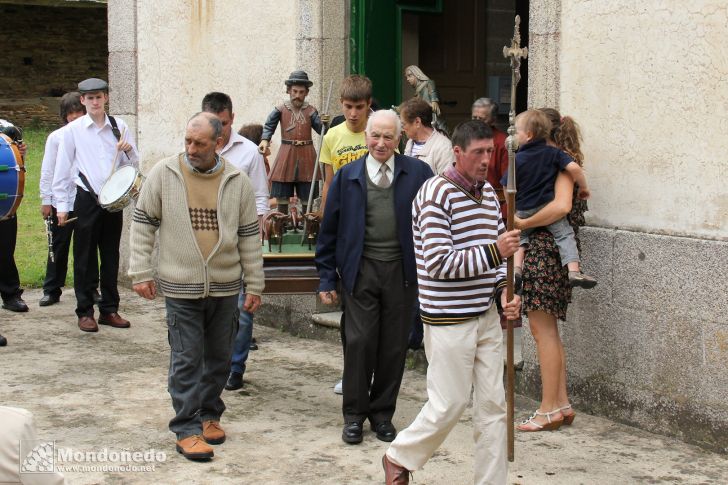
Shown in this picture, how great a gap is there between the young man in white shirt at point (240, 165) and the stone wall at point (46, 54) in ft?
63.1

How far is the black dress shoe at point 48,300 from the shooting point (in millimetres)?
10180

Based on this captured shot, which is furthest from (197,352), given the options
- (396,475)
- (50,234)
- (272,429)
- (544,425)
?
(50,234)

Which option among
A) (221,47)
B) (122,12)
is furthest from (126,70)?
(221,47)

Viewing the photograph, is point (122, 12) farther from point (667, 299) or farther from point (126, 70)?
point (667, 299)

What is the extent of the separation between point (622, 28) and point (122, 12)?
233 inches

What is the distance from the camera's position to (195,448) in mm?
5988

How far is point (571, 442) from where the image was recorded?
6316 millimetres

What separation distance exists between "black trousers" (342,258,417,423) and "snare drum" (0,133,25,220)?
3319mm

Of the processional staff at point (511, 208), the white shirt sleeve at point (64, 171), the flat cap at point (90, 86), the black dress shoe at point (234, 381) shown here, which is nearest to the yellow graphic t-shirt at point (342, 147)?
the black dress shoe at point (234, 381)

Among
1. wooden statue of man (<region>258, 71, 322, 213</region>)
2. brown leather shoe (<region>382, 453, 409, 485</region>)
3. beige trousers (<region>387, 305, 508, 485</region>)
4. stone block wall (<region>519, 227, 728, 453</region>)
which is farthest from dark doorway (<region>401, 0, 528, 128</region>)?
brown leather shoe (<region>382, 453, 409, 485</region>)

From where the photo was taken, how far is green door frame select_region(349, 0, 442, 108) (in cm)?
943

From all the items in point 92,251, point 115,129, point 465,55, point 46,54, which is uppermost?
point 46,54

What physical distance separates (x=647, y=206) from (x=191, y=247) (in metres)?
2.67

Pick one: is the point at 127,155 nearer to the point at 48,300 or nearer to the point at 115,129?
the point at 115,129
